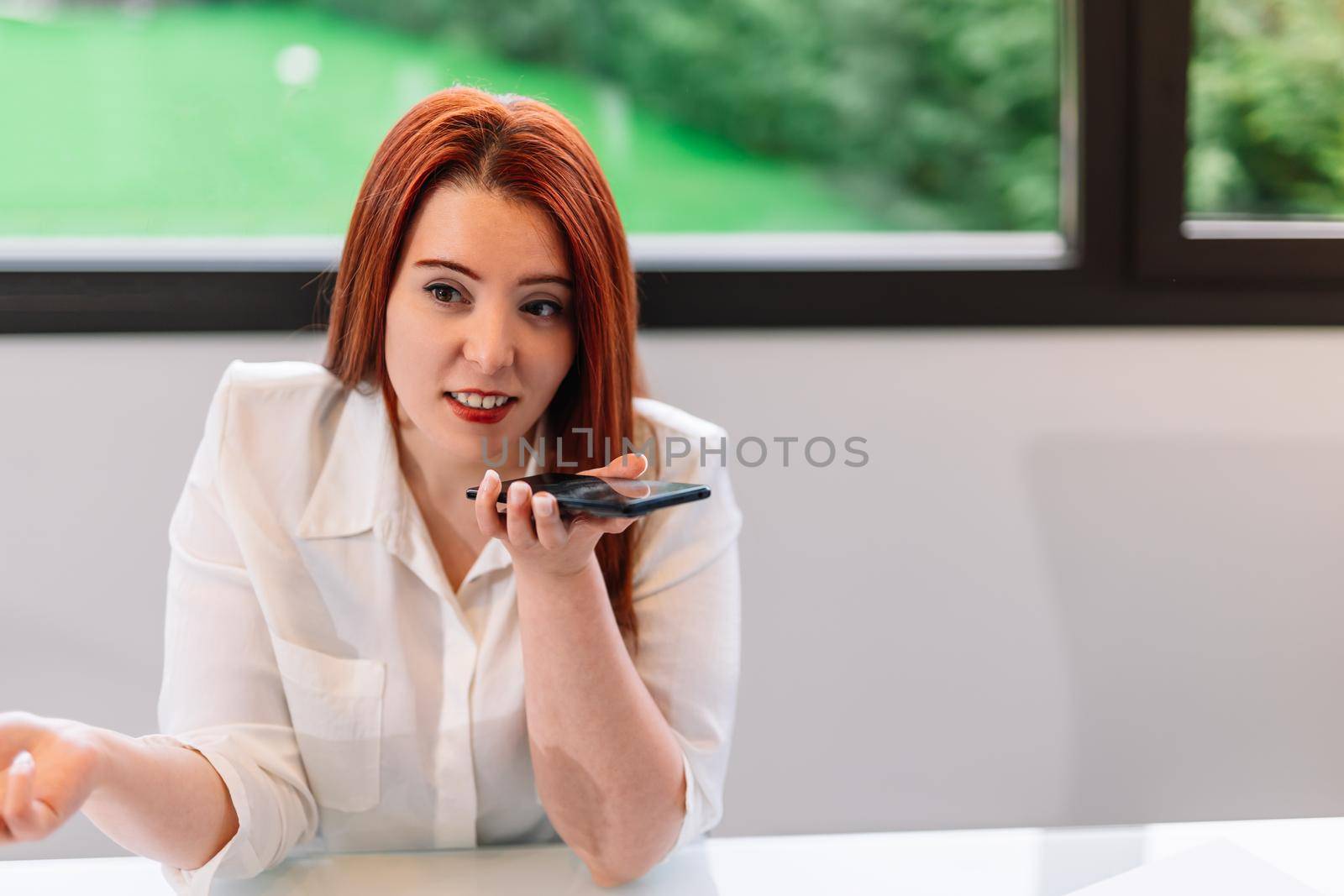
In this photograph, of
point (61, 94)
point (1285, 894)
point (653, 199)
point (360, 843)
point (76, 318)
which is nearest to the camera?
point (1285, 894)

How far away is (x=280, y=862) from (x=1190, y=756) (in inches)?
59.7

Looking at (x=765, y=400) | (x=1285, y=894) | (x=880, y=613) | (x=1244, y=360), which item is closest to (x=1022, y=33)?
(x=1244, y=360)

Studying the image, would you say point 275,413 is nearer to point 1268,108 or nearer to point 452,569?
point 452,569

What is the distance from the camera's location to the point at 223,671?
3.60 feet

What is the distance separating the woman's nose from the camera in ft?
3.46

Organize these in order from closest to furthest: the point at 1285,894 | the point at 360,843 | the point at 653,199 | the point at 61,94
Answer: the point at 1285,894 < the point at 360,843 < the point at 61,94 < the point at 653,199

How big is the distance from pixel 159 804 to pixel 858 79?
153cm

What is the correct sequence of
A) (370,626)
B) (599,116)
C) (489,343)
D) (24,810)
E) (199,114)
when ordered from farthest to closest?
(599,116) < (199,114) < (370,626) < (489,343) < (24,810)

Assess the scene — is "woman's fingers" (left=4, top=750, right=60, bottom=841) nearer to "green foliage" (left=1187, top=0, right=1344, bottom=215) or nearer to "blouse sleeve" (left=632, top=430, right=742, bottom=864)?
"blouse sleeve" (left=632, top=430, right=742, bottom=864)

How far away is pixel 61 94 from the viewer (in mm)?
1692

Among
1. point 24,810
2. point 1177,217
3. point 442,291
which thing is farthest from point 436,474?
point 1177,217

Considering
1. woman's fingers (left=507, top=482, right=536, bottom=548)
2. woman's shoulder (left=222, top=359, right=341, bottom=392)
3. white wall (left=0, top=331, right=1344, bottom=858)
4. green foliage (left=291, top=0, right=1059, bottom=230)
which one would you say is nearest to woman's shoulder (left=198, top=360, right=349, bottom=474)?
woman's shoulder (left=222, top=359, right=341, bottom=392)

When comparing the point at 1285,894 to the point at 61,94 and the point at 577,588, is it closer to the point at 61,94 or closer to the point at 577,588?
the point at 577,588

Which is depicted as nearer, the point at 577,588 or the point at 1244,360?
the point at 577,588
